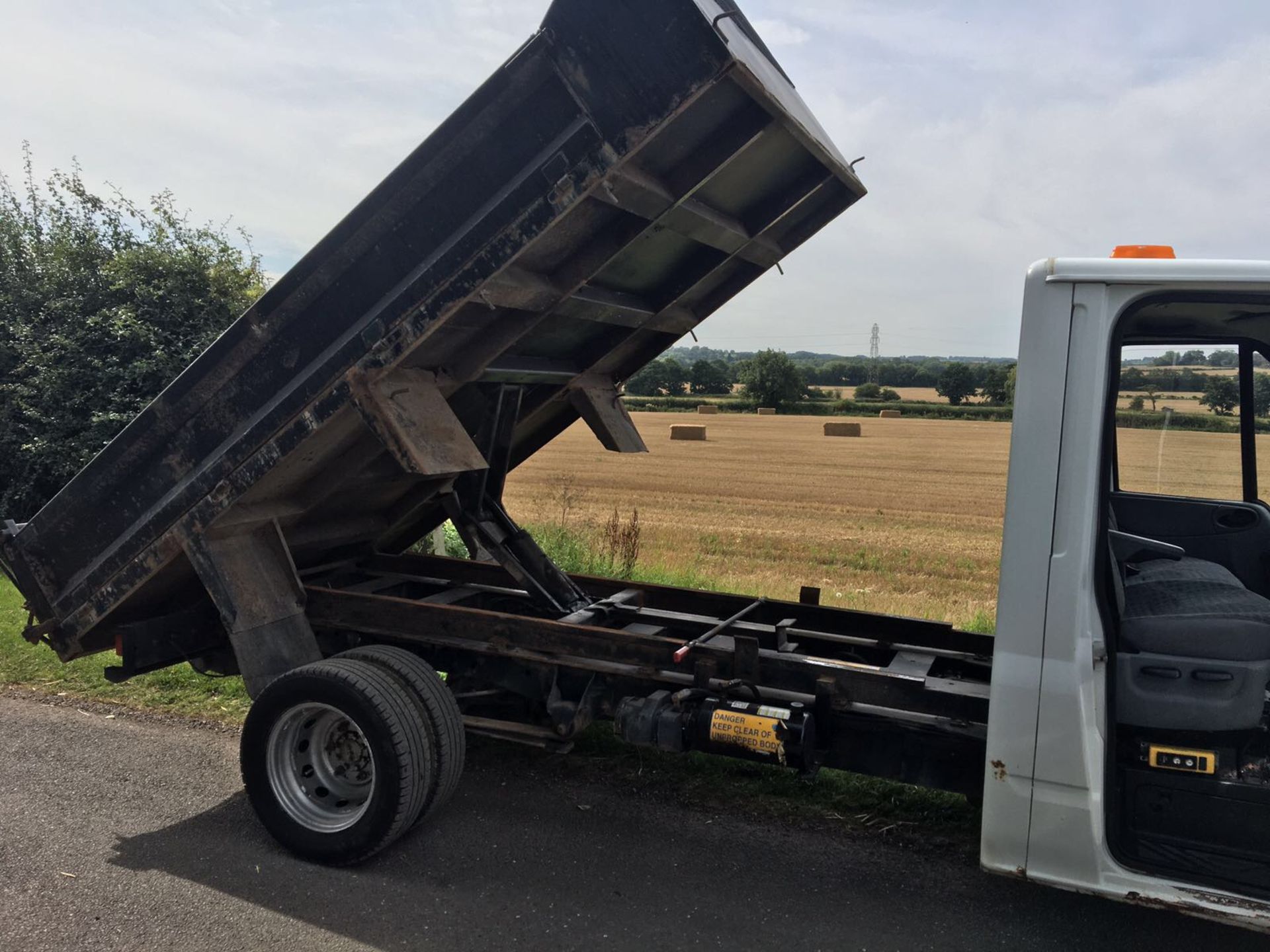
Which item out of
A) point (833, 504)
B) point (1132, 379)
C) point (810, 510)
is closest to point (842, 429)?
point (833, 504)

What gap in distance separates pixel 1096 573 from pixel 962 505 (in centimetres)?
1648

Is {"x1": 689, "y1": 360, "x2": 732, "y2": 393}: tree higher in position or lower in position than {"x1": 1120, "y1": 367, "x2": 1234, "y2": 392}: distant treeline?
higher

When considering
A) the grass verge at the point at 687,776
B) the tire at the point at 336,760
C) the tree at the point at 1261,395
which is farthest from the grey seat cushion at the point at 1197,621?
the tire at the point at 336,760

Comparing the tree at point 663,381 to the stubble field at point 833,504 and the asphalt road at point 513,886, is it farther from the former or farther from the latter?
the asphalt road at point 513,886

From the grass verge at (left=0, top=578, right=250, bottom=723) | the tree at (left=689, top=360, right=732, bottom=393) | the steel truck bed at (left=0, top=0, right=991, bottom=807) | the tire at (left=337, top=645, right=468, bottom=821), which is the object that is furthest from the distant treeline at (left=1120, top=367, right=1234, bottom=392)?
the tree at (left=689, top=360, right=732, bottom=393)

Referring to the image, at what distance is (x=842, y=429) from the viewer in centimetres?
4150

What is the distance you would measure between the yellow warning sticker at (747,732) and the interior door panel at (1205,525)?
1838 mm

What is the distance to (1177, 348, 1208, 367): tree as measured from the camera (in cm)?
384

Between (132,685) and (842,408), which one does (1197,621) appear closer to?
(132,685)

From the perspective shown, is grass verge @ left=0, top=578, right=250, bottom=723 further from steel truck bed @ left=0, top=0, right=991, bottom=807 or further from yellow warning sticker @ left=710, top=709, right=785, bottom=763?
yellow warning sticker @ left=710, top=709, right=785, bottom=763

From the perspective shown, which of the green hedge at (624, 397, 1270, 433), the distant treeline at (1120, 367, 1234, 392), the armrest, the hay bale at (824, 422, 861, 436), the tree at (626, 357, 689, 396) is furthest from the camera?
the tree at (626, 357, 689, 396)

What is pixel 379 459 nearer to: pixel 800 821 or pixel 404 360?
pixel 404 360

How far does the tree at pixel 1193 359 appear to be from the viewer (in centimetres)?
384

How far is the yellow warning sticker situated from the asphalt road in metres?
0.62
